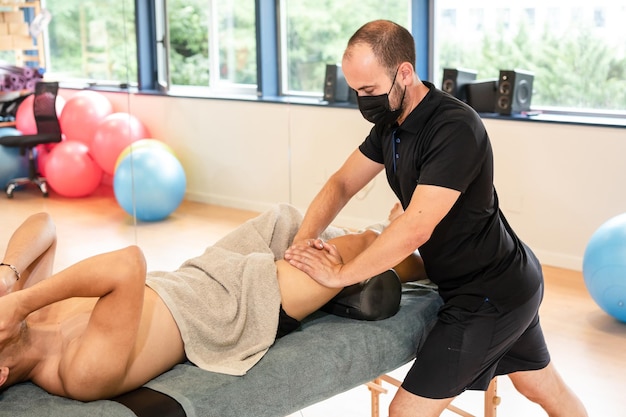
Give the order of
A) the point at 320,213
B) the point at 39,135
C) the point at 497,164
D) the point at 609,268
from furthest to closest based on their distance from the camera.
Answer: the point at 497,164
the point at 609,268
the point at 39,135
the point at 320,213

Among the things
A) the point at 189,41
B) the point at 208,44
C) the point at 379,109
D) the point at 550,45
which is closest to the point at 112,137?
the point at 189,41

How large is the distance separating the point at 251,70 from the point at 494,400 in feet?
11.1

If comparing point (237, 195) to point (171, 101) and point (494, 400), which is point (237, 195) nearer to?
point (171, 101)

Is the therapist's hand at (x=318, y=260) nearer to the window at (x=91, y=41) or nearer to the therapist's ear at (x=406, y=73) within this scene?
the therapist's ear at (x=406, y=73)

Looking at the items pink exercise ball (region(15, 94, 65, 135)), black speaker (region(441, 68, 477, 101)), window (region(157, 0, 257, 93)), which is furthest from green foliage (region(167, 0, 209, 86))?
black speaker (region(441, 68, 477, 101))

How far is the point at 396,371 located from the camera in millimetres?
3080

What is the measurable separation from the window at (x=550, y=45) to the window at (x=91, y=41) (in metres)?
2.38

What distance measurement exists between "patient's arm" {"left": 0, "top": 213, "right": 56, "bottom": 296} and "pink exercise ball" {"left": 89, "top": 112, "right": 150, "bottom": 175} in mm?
1570

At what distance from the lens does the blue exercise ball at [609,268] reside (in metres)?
3.32

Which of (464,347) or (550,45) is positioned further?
(550,45)

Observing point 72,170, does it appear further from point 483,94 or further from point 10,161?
point 483,94

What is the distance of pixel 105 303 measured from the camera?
1.60 meters

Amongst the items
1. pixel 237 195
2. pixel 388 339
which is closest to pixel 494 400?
pixel 388 339

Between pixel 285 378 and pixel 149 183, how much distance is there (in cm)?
237
